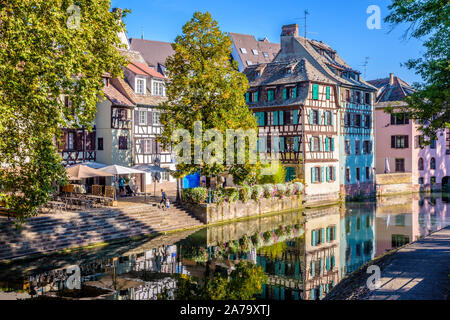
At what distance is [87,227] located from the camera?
85.9ft

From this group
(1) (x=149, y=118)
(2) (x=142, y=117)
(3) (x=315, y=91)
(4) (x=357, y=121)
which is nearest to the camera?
(2) (x=142, y=117)

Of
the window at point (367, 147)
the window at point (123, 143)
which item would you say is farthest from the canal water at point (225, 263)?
the window at point (367, 147)

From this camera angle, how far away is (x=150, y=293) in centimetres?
1742

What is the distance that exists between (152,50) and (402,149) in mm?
31527

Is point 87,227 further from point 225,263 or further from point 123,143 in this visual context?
point 123,143

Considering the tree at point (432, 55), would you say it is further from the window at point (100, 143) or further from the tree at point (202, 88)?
the window at point (100, 143)

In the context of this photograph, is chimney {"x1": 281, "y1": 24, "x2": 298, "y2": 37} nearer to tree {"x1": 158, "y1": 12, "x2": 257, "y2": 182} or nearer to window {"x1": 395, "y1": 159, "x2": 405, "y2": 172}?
window {"x1": 395, "y1": 159, "x2": 405, "y2": 172}

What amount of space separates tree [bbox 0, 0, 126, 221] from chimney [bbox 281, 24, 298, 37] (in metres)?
35.7

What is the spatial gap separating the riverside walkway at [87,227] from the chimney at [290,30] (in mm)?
27779

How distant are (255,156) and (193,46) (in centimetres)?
823

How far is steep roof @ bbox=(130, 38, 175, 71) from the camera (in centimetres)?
5778

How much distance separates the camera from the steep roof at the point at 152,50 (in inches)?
2275

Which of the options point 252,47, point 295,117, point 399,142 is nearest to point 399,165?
point 399,142
